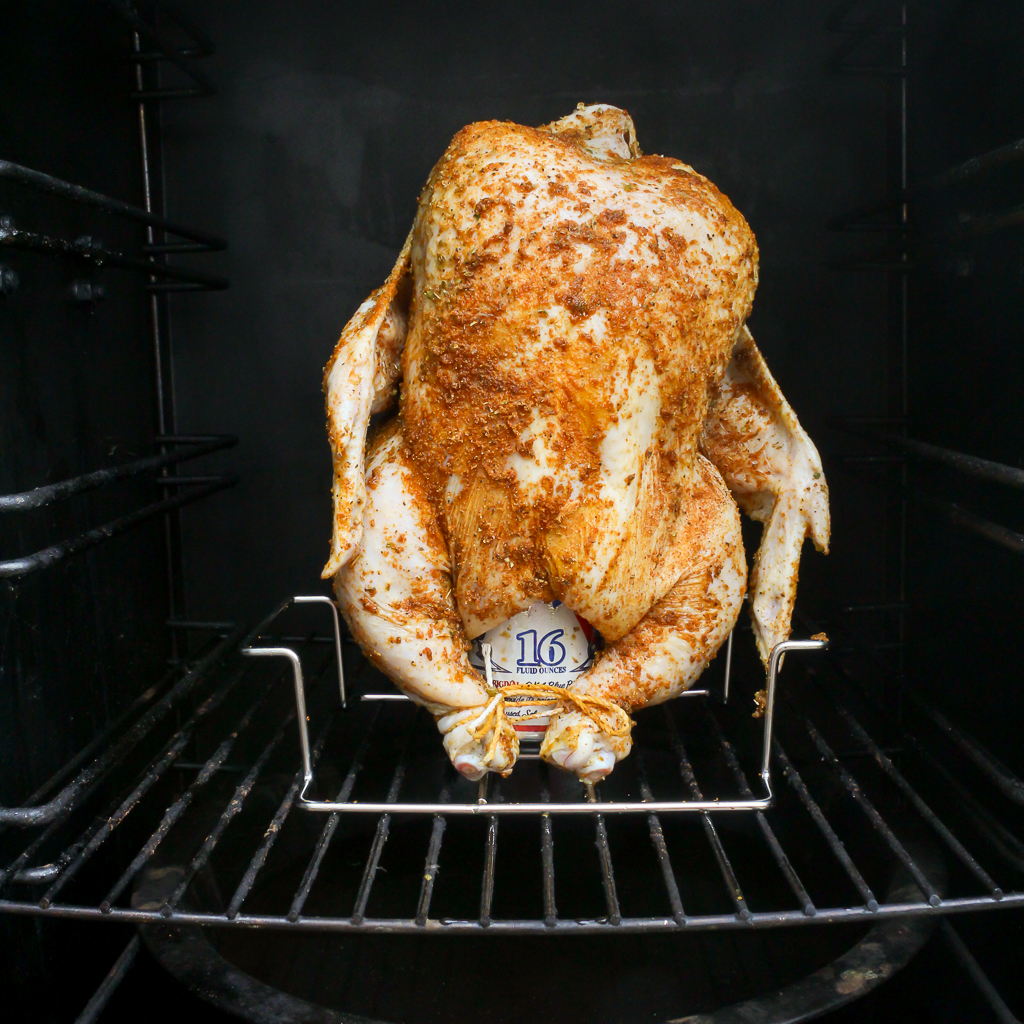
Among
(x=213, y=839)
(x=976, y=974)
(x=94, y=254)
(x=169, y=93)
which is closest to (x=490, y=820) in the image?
(x=213, y=839)

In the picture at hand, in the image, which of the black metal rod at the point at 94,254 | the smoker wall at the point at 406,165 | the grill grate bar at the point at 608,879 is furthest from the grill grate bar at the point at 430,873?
the black metal rod at the point at 94,254

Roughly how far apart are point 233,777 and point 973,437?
1.53m

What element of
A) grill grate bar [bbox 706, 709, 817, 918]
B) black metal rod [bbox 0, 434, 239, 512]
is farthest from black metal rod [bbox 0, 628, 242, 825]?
grill grate bar [bbox 706, 709, 817, 918]

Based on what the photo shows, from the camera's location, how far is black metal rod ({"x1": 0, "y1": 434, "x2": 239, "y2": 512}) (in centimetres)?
113

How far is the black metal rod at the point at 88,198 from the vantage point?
1097 millimetres

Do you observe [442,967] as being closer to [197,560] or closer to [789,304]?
[197,560]

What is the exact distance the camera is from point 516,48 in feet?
5.89

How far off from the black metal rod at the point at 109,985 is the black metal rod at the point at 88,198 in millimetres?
1079

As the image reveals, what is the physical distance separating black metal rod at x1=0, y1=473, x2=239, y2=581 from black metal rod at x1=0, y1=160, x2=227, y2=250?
0.45 m

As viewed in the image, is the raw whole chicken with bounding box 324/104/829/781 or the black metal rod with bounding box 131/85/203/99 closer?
the raw whole chicken with bounding box 324/104/829/781

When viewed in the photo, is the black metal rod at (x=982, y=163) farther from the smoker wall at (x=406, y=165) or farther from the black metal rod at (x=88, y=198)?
the black metal rod at (x=88, y=198)

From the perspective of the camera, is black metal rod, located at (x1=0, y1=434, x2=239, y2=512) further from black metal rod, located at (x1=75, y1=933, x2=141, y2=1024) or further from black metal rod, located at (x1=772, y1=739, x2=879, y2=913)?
black metal rod, located at (x1=772, y1=739, x2=879, y2=913)

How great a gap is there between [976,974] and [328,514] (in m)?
1.39

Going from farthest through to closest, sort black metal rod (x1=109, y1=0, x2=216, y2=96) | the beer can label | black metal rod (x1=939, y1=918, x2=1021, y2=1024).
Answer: black metal rod (x1=109, y1=0, x2=216, y2=96)
the beer can label
black metal rod (x1=939, y1=918, x2=1021, y2=1024)
